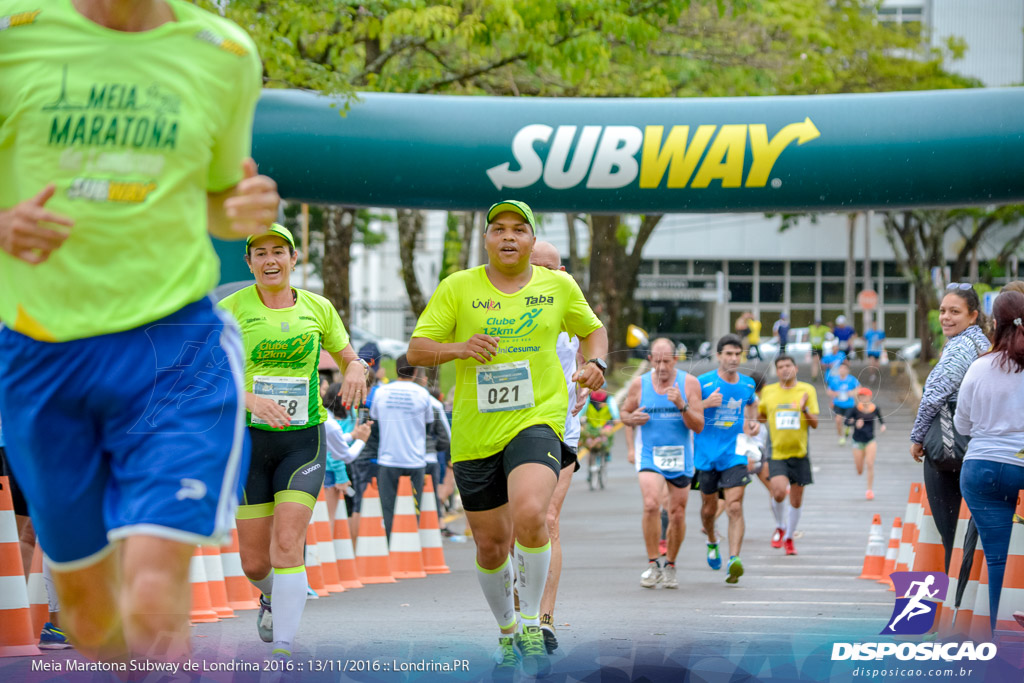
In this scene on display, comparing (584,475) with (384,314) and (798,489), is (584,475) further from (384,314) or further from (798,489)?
(384,314)

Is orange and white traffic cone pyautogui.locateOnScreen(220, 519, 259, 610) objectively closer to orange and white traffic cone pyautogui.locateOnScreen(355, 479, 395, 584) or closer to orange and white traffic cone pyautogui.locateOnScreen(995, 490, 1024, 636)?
orange and white traffic cone pyautogui.locateOnScreen(355, 479, 395, 584)

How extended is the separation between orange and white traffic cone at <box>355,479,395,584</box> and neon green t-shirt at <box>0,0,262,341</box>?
801 cm

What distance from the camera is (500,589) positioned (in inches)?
252

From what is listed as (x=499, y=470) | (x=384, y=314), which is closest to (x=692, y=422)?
(x=499, y=470)

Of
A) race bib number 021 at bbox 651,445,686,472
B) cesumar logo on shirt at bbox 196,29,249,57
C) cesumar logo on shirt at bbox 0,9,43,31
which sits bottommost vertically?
race bib number 021 at bbox 651,445,686,472

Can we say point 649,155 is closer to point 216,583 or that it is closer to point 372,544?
point 216,583

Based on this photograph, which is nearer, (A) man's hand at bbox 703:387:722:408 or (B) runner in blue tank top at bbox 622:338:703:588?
(A) man's hand at bbox 703:387:722:408

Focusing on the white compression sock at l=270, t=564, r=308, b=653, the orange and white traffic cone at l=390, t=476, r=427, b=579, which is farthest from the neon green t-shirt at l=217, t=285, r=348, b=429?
the orange and white traffic cone at l=390, t=476, r=427, b=579

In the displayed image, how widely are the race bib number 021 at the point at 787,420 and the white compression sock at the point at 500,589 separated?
7.21 metres

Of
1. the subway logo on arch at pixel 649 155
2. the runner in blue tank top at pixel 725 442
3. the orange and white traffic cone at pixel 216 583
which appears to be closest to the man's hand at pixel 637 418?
the runner in blue tank top at pixel 725 442

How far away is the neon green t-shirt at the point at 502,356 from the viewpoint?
6.18 metres

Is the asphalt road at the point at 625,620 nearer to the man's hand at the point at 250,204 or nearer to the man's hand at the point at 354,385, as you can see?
the man's hand at the point at 354,385

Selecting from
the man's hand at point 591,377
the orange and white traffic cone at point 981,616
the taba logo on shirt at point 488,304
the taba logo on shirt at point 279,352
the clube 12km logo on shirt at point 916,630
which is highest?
the taba logo on shirt at point 488,304

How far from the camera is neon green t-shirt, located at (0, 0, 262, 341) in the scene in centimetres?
320
